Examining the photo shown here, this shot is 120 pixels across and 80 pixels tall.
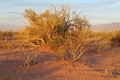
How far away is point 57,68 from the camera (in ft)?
48.9

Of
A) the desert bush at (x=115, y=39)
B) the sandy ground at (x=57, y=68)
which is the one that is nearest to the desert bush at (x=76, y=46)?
the sandy ground at (x=57, y=68)

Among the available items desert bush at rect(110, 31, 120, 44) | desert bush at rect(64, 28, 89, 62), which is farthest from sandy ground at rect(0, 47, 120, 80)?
desert bush at rect(110, 31, 120, 44)

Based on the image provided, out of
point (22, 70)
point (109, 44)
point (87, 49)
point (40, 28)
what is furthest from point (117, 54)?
point (22, 70)

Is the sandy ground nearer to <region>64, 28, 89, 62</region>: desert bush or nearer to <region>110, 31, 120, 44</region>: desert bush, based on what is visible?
<region>64, 28, 89, 62</region>: desert bush

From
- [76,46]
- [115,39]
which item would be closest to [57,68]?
[76,46]

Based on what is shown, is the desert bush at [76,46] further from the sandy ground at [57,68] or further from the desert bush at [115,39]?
the desert bush at [115,39]

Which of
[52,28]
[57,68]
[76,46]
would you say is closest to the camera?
[57,68]

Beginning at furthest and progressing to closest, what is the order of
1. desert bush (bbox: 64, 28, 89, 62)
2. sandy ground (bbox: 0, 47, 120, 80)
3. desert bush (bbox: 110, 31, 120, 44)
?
desert bush (bbox: 110, 31, 120, 44) < desert bush (bbox: 64, 28, 89, 62) < sandy ground (bbox: 0, 47, 120, 80)

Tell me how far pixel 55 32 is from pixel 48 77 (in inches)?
331

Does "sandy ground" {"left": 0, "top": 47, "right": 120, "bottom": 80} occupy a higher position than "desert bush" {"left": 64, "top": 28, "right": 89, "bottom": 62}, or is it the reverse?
"desert bush" {"left": 64, "top": 28, "right": 89, "bottom": 62}

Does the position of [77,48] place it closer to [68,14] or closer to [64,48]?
[64,48]

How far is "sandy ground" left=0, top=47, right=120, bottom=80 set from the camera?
13219 millimetres

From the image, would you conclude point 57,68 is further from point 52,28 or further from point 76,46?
point 52,28

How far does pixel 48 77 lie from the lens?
13.0 meters
